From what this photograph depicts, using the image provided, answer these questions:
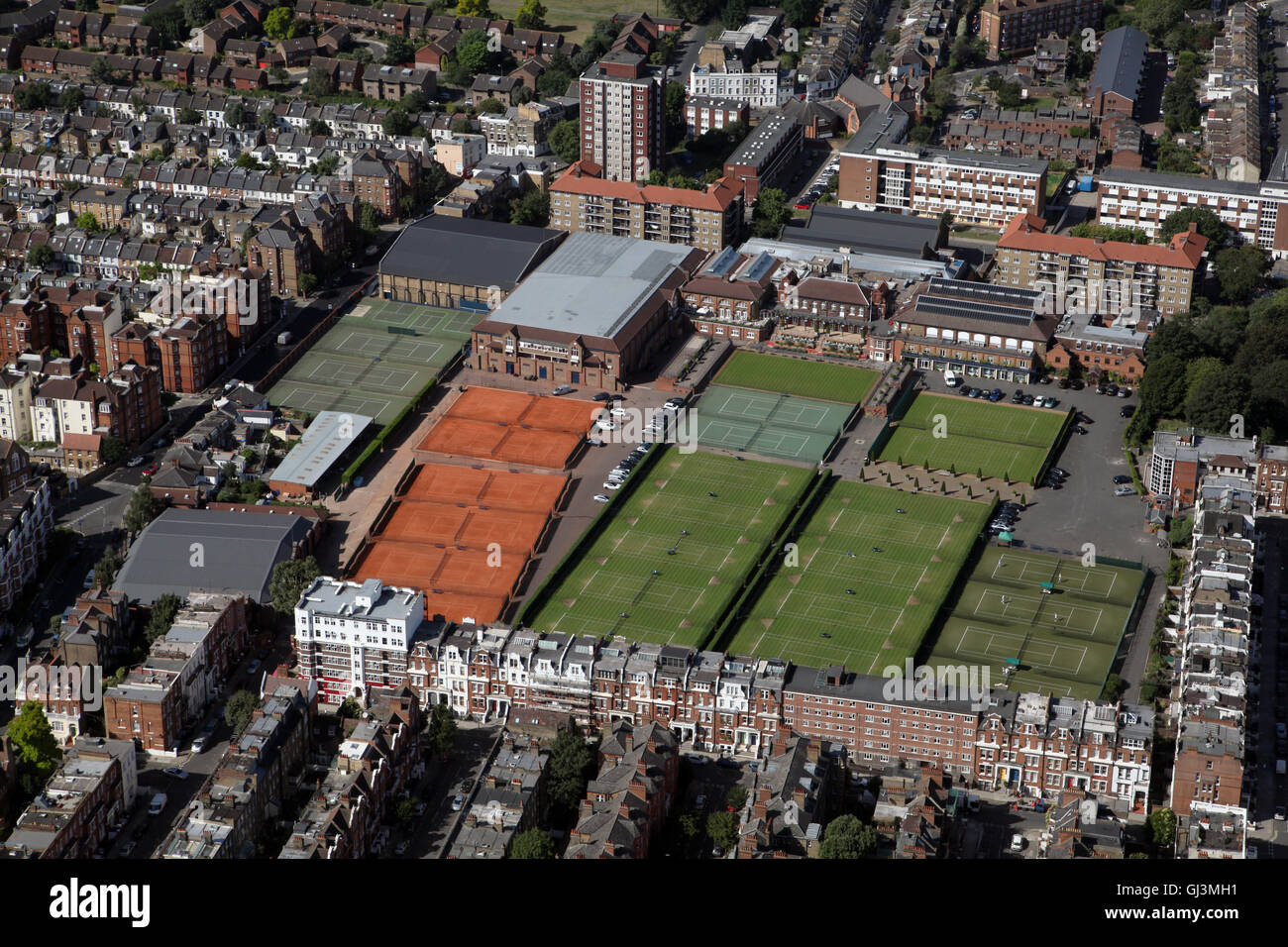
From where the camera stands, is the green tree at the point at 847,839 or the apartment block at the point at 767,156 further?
the apartment block at the point at 767,156

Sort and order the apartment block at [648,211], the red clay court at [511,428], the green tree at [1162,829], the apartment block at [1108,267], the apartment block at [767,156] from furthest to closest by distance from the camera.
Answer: the apartment block at [767,156]
the apartment block at [648,211]
the apartment block at [1108,267]
the red clay court at [511,428]
the green tree at [1162,829]

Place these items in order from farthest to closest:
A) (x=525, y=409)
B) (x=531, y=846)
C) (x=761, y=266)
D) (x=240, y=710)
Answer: (x=761, y=266)
(x=525, y=409)
(x=240, y=710)
(x=531, y=846)

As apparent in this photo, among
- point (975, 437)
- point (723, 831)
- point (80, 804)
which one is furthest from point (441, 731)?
point (975, 437)

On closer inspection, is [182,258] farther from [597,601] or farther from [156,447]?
[597,601]

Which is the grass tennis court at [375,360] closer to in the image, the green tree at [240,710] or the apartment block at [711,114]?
the green tree at [240,710]

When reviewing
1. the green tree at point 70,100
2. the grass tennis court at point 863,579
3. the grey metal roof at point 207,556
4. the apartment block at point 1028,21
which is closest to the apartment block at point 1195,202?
the apartment block at point 1028,21

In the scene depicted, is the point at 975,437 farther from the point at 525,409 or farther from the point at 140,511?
the point at 140,511

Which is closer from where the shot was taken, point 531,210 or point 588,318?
point 588,318

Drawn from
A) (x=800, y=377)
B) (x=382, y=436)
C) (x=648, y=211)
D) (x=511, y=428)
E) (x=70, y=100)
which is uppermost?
(x=70, y=100)
